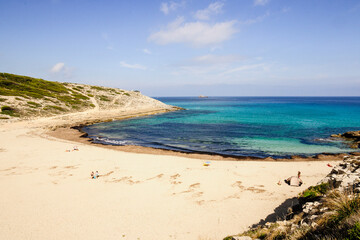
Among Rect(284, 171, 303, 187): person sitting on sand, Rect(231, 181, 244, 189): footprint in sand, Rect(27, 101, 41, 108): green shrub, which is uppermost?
Rect(27, 101, 41, 108): green shrub

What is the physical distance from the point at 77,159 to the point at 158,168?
10397 millimetres

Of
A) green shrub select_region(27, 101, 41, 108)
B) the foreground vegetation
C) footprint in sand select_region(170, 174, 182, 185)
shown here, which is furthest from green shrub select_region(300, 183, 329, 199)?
green shrub select_region(27, 101, 41, 108)

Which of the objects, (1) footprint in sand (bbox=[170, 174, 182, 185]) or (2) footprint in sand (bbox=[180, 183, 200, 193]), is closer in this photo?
(2) footprint in sand (bbox=[180, 183, 200, 193])

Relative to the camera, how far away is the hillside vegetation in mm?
54125

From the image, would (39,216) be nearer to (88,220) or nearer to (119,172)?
(88,220)

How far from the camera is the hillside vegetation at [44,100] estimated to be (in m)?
54.1

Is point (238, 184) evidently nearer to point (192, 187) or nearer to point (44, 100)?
point (192, 187)

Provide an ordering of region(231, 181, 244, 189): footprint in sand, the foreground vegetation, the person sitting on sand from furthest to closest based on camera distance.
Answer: the foreground vegetation
region(231, 181, 244, 189): footprint in sand
the person sitting on sand

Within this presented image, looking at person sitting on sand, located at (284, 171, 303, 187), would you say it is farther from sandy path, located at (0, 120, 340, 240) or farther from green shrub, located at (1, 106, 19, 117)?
green shrub, located at (1, 106, 19, 117)

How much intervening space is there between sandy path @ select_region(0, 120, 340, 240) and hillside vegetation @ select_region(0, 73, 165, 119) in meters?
36.9

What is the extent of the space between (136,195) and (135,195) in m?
0.08

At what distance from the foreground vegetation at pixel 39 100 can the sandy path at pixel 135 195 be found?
36.5 m

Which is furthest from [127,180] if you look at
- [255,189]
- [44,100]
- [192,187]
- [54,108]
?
[44,100]

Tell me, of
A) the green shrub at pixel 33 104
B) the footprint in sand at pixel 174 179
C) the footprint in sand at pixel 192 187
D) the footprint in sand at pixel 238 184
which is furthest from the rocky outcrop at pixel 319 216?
the green shrub at pixel 33 104
